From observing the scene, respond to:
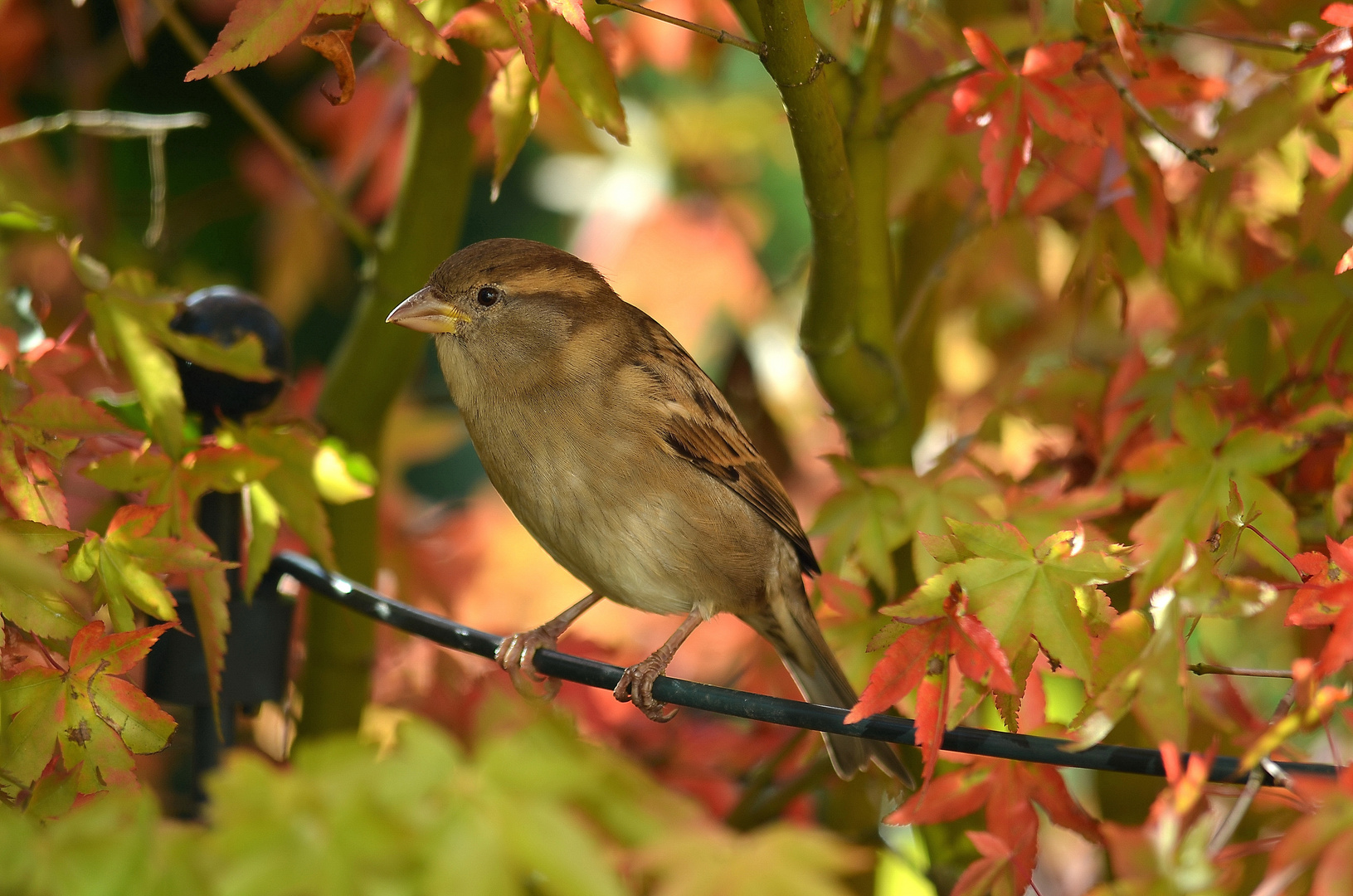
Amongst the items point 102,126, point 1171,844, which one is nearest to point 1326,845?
point 1171,844

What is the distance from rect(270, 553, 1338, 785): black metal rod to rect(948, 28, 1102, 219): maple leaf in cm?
74

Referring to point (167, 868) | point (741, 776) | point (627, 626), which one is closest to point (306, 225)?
point (627, 626)

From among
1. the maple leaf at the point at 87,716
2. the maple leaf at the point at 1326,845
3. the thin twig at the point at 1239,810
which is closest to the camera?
the maple leaf at the point at 1326,845

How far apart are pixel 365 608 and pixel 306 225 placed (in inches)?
77.3

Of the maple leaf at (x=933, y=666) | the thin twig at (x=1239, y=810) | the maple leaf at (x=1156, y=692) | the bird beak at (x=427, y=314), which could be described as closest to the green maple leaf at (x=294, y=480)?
the bird beak at (x=427, y=314)

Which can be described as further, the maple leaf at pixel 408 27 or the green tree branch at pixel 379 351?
the green tree branch at pixel 379 351

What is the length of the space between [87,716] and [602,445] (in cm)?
96

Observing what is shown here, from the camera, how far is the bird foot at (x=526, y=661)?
85.7 inches

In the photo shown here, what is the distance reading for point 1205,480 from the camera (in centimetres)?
163

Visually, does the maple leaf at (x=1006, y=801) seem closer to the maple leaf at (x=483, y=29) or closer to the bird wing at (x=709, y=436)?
the bird wing at (x=709, y=436)

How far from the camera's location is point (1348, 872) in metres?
0.96

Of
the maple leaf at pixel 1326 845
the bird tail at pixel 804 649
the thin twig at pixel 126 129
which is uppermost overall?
the maple leaf at pixel 1326 845

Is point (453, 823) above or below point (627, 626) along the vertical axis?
above

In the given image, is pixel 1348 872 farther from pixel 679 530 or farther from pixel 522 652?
pixel 522 652
